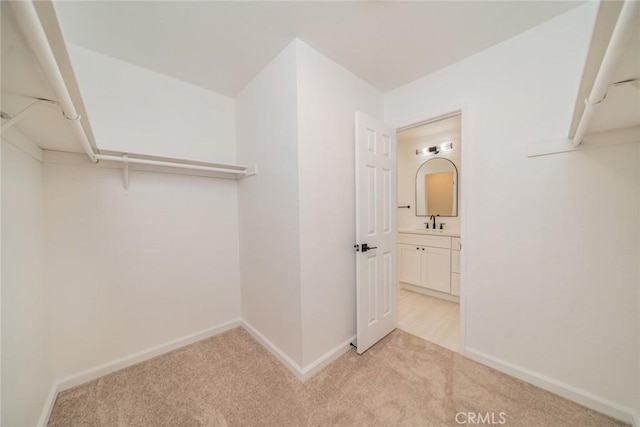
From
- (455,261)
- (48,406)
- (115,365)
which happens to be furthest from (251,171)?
(455,261)

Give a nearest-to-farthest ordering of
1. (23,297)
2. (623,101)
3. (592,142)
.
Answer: (623,101) < (23,297) < (592,142)

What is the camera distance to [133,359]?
176 centimetres

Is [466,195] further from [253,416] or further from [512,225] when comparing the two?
[253,416]

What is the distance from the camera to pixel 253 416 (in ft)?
4.33

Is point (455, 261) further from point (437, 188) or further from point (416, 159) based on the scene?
point (416, 159)

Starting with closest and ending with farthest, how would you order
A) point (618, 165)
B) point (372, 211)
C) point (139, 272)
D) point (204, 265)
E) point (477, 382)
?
point (618, 165)
point (477, 382)
point (139, 272)
point (372, 211)
point (204, 265)

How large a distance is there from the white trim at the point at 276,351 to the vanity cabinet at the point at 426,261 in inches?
85.7

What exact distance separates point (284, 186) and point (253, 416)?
1.49m

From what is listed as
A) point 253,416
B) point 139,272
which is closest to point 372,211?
point 253,416

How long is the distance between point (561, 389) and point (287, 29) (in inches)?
118

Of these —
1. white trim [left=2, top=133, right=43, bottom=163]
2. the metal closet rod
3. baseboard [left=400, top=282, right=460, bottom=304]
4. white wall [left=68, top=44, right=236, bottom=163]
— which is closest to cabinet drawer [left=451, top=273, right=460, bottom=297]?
baseboard [left=400, top=282, right=460, bottom=304]

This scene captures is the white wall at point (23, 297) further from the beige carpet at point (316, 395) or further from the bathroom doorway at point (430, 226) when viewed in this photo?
the bathroom doorway at point (430, 226)

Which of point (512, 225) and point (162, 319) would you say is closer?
point (512, 225)

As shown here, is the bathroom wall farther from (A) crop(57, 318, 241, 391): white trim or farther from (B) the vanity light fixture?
(A) crop(57, 318, 241, 391): white trim
